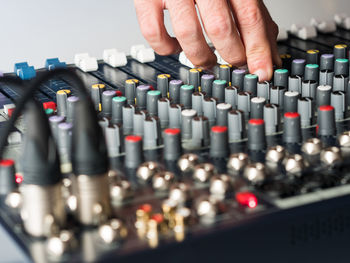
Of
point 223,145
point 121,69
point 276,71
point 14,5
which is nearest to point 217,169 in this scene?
point 223,145

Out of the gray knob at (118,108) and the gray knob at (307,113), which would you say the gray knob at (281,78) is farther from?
the gray knob at (118,108)

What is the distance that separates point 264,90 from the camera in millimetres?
1580

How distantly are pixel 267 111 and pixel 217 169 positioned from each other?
0.77 ft

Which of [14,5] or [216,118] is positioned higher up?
[14,5]

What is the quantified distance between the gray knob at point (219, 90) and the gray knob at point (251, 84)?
5cm

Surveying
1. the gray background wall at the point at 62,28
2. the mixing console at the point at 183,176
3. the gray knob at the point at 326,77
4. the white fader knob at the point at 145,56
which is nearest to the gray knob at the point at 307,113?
the mixing console at the point at 183,176

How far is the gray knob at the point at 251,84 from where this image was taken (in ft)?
5.29

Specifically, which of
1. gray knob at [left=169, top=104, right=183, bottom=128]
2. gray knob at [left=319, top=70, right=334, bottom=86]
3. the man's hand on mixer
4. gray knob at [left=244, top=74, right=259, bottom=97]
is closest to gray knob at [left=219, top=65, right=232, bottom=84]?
the man's hand on mixer

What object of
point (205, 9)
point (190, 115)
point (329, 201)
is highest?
point (205, 9)

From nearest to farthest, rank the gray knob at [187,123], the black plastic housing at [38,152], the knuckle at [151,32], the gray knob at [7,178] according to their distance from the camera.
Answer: the black plastic housing at [38,152]
the gray knob at [7,178]
the gray knob at [187,123]
the knuckle at [151,32]

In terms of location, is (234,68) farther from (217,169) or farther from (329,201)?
(329,201)

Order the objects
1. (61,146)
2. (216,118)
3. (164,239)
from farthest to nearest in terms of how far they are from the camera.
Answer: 1. (216,118)
2. (61,146)
3. (164,239)

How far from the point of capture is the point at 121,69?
1980 mm

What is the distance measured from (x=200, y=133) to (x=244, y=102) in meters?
0.20
